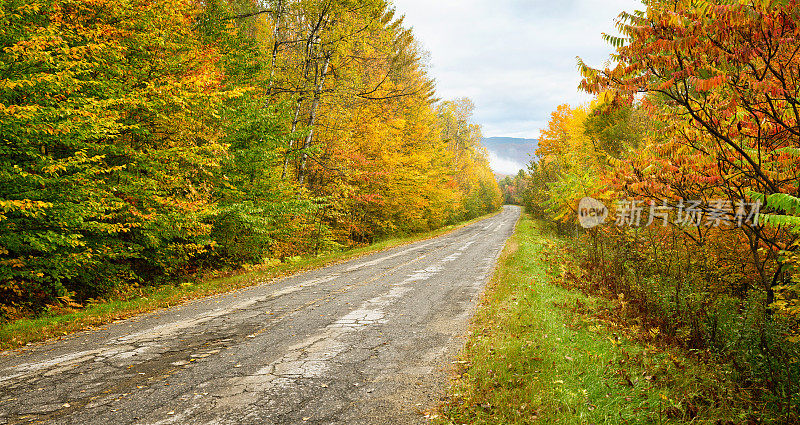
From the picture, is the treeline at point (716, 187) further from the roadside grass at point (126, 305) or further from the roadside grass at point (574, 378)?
the roadside grass at point (126, 305)

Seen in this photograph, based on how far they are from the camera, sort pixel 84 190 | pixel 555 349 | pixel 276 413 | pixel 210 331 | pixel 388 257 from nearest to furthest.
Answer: pixel 276 413, pixel 555 349, pixel 210 331, pixel 84 190, pixel 388 257

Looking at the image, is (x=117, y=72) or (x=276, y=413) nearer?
(x=276, y=413)

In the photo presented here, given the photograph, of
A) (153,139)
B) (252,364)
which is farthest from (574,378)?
(153,139)

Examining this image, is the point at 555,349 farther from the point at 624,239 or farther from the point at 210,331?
the point at 624,239

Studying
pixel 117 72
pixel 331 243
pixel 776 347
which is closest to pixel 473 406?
pixel 776 347

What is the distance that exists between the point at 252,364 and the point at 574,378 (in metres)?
4.09

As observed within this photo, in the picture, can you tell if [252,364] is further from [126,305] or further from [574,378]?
[126,305]

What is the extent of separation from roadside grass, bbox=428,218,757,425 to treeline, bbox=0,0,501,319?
300 inches

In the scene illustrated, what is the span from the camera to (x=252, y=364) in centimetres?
505

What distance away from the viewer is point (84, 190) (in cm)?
770

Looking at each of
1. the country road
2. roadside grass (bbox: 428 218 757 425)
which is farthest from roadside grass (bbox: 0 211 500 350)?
roadside grass (bbox: 428 218 757 425)

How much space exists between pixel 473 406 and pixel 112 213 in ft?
28.4

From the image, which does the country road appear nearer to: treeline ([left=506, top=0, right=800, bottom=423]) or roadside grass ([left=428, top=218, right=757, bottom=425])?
roadside grass ([left=428, top=218, right=757, bottom=425])

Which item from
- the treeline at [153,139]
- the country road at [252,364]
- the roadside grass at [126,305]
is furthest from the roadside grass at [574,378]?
the treeline at [153,139]
